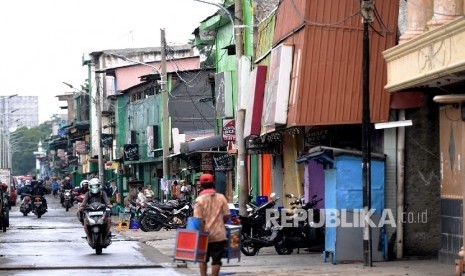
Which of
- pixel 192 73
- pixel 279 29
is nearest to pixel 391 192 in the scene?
pixel 279 29

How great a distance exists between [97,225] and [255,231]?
3.73 meters

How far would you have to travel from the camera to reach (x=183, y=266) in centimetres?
2164

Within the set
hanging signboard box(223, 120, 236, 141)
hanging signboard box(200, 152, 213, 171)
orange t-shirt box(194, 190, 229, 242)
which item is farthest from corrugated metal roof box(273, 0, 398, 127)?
hanging signboard box(200, 152, 213, 171)

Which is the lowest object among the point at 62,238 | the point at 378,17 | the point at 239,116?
the point at 62,238

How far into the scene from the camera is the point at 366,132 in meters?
20.6

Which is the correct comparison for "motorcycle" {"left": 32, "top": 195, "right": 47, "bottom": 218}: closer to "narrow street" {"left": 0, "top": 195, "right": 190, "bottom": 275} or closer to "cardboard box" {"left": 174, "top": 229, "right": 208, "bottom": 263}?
"narrow street" {"left": 0, "top": 195, "right": 190, "bottom": 275}

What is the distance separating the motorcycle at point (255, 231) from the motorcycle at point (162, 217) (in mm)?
11218

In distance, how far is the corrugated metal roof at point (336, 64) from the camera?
74.8 ft

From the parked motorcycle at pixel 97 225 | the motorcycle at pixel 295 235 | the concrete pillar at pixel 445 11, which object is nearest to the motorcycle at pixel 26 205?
the parked motorcycle at pixel 97 225

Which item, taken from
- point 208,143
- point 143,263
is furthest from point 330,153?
point 208,143

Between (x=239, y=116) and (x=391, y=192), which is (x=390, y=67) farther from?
(x=239, y=116)

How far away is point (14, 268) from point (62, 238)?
12092 mm

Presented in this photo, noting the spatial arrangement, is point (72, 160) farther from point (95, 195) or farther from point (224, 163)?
point (95, 195)

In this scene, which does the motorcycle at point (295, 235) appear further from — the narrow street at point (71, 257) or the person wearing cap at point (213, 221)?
the person wearing cap at point (213, 221)
